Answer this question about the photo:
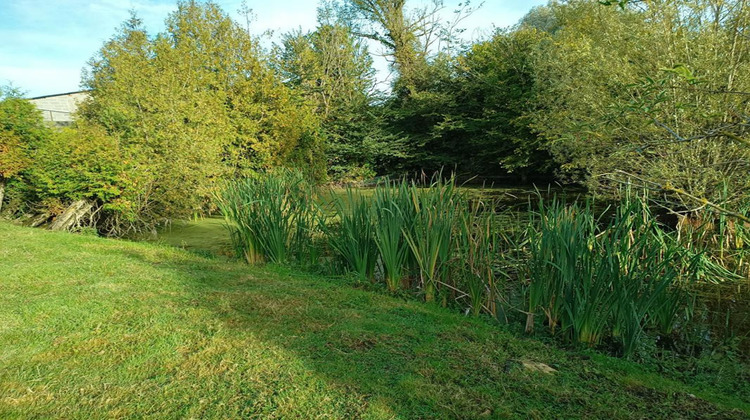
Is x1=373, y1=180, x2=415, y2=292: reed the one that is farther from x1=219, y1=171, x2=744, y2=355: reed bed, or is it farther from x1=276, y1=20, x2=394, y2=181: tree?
x1=276, y1=20, x2=394, y2=181: tree

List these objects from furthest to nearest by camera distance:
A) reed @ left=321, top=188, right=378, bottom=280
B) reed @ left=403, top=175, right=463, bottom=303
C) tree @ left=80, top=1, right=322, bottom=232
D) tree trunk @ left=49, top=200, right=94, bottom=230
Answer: tree @ left=80, top=1, right=322, bottom=232
tree trunk @ left=49, top=200, right=94, bottom=230
reed @ left=321, top=188, right=378, bottom=280
reed @ left=403, top=175, right=463, bottom=303

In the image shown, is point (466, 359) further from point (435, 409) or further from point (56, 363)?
point (56, 363)

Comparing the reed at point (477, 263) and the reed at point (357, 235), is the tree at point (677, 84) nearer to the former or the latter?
the reed at point (477, 263)

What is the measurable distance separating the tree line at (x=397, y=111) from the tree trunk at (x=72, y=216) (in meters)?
0.19

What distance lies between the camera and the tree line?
8.23 meters

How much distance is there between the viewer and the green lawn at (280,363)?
2.34 meters

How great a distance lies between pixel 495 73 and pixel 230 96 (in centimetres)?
1346

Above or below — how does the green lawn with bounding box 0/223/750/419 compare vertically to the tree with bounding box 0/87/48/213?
below

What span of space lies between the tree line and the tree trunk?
0.62ft

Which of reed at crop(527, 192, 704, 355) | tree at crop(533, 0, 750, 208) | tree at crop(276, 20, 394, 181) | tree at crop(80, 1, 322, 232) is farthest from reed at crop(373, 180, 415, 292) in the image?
tree at crop(276, 20, 394, 181)

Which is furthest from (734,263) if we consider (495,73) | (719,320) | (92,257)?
(495,73)

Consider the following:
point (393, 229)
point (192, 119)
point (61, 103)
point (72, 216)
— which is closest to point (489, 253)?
point (393, 229)

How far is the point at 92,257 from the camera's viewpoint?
5617mm

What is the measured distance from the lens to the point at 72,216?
902cm
